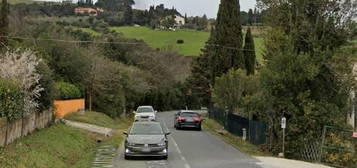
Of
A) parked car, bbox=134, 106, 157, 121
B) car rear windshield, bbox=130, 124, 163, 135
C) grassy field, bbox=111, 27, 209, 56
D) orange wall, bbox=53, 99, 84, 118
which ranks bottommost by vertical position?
parked car, bbox=134, 106, 157, 121

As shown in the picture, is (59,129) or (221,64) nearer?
(59,129)

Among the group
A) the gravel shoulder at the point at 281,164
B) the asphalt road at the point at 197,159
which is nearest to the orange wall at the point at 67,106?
the asphalt road at the point at 197,159

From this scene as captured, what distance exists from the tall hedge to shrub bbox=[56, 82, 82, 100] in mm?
18306

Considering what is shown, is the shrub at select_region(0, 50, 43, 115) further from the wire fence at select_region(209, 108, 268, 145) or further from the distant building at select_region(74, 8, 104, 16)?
the distant building at select_region(74, 8, 104, 16)

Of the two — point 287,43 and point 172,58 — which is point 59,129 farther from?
point 172,58

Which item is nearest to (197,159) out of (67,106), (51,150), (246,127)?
(51,150)

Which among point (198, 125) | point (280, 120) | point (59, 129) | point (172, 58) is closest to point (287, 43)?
point (280, 120)

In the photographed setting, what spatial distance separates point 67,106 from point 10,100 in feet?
75.0

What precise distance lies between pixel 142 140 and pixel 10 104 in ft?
17.3

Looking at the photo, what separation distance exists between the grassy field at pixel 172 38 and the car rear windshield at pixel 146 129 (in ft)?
Answer: 285

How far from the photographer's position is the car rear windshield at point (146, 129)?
22919 mm

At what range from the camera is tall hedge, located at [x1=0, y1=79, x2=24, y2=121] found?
1923cm

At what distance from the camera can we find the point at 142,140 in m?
21.9

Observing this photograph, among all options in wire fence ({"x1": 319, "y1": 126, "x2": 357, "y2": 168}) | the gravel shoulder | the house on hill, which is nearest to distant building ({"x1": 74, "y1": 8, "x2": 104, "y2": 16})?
the house on hill
